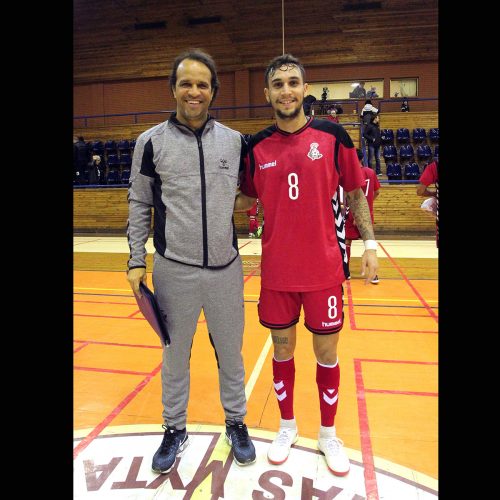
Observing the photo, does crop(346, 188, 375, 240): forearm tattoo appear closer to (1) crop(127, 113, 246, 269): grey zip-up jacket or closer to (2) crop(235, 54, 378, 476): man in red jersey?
(2) crop(235, 54, 378, 476): man in red jersey

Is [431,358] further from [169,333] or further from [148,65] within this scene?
[148,65]

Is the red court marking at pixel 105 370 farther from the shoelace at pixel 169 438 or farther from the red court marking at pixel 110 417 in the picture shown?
the shoelace at pixel 169 438

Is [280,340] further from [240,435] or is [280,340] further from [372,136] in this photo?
[372,136]

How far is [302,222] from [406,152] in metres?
12.2

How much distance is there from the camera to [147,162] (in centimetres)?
209

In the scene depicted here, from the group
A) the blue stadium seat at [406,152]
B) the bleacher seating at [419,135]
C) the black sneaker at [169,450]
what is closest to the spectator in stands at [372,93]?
the bleacher seating at [419,135]

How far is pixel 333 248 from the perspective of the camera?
7.13 ft

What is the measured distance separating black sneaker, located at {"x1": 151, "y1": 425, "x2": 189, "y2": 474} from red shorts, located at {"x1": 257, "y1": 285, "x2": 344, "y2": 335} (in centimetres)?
74

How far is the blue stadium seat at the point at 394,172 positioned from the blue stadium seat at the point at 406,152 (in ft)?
2.50

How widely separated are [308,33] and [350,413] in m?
15.6

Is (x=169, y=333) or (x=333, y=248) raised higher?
(x=333, y=248)

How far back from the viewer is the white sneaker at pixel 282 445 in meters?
2.16

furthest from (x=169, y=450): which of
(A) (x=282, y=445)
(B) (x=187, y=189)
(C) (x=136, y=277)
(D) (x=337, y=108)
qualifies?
(D) (x=337, y=108)
